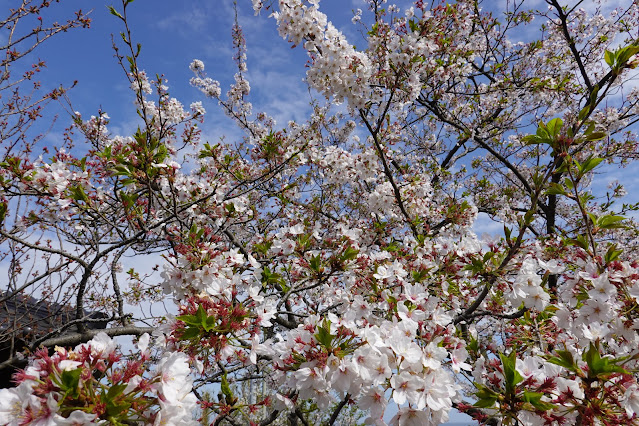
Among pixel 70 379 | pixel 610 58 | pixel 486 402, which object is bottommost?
pixel 70 379

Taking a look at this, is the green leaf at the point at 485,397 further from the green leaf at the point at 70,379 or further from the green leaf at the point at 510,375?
the green leaf at the point at 70,379

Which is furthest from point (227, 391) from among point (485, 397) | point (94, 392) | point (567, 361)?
point (567, 361)

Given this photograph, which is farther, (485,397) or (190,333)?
(190,333)

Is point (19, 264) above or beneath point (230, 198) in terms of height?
beneath

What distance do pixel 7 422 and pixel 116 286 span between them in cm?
340

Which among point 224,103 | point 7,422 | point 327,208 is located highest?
point 224,103

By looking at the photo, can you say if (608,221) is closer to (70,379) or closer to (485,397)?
(485,397)

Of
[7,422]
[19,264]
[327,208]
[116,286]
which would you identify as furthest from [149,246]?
[7,422]

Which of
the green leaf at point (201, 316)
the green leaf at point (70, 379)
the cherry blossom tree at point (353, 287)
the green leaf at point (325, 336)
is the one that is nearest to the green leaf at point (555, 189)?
the cherry blossom tree at point (353, 287)

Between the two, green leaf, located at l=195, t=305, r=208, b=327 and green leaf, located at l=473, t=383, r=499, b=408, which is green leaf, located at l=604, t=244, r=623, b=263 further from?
green leaf, located at l=195, t=305, r=208, b=327

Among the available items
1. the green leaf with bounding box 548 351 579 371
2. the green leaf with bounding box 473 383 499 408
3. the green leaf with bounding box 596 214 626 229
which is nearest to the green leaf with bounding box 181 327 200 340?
the green leaf with bounding box 473 383 499 408

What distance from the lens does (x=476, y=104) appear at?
7219mm

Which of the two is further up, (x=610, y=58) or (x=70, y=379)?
(x=610, y=58)

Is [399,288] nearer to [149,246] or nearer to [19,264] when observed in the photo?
[149,246]
